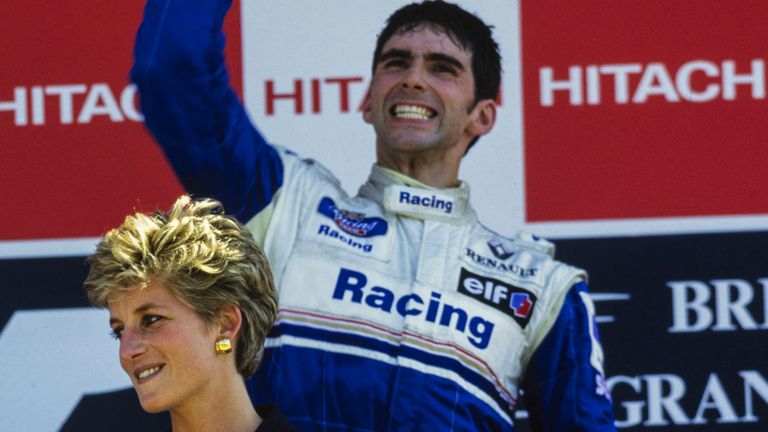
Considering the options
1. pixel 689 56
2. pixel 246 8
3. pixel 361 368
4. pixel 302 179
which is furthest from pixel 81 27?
pixel 689 56

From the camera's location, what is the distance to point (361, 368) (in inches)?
102

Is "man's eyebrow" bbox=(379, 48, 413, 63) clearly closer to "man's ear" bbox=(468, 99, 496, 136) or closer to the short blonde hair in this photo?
"man's ear" bbox=(468, 99, 496, 136)

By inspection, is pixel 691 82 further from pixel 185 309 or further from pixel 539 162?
pixel 185 309

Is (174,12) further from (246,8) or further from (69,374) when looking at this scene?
(69,374)

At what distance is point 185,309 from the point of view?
1.90 meters

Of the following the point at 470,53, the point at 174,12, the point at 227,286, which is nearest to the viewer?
the point at 227,286

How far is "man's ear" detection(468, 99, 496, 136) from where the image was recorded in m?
2.86

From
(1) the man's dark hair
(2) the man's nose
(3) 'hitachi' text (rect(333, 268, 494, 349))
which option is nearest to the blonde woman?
(3) 'hitachi' text (rect(333, 268, 494, 349))

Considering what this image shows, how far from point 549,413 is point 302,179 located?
58 centimetres

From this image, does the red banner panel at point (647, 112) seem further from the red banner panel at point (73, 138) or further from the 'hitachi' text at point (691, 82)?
the red banner panel at point (73, 138)

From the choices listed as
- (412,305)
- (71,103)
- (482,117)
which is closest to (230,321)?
(412,305)

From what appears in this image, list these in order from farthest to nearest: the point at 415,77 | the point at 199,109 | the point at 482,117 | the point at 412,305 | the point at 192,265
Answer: the point at 482,117 → the point at 415,77 → the point at 412,305 → the point at 199,109 → the point at 192,265

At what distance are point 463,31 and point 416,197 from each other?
34 cm

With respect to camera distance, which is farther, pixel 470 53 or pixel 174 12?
pixel 470 53
